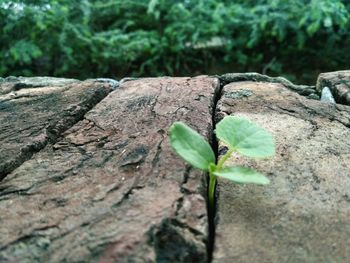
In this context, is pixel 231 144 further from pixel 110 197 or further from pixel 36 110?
pixel 36 110

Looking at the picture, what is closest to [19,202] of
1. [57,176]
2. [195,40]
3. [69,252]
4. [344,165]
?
[57,176]

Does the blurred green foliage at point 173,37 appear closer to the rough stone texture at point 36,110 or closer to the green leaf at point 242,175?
the rough stone texture at point 36,110

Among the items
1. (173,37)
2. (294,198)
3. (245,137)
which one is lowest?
(173,37)

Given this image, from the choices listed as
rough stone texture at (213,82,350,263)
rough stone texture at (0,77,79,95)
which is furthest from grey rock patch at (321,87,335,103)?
rough stone texture at (0,77,79,95)

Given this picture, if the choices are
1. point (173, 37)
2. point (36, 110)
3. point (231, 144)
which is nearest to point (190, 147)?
point (231, 144)

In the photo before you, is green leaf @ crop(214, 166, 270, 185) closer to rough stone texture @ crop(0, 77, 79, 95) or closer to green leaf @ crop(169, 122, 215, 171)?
green leaf @ crop(169, 122, 215, 171)

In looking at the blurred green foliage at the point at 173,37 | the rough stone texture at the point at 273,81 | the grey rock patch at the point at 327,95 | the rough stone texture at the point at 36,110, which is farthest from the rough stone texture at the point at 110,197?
the blurred green foliage at the point at 173,37

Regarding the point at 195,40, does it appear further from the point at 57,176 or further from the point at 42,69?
the point at 57,176
